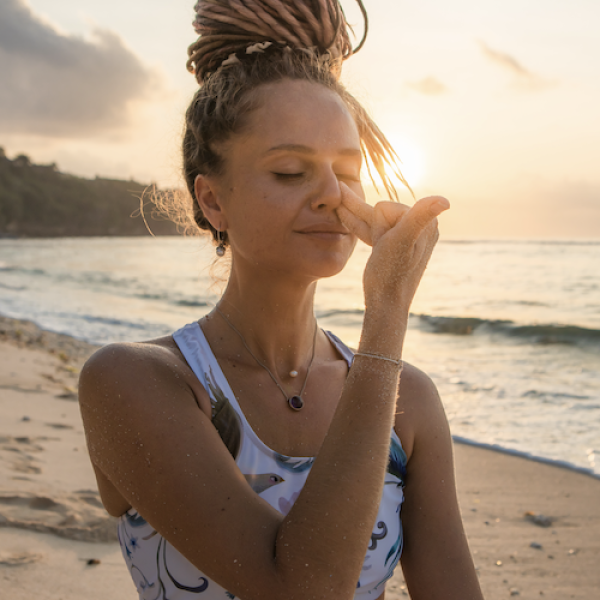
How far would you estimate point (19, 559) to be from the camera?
9.97ft

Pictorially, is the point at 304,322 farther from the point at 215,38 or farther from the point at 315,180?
the point at 215,38

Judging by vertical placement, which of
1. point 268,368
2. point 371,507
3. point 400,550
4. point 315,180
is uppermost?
point 315,180

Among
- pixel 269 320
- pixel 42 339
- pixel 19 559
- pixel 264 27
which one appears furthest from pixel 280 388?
pixel 42 339

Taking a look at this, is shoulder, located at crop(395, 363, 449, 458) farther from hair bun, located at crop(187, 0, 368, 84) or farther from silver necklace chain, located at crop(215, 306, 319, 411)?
hair bun, located at crop(187, 0, 368, 84)

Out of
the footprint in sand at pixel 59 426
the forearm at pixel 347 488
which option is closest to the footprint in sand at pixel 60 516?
the footprint in sand at pixel 59 426

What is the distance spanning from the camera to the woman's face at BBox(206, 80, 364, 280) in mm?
1867

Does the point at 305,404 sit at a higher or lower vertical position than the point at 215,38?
lower

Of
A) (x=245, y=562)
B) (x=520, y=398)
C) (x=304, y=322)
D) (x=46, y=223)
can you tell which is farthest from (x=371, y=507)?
(x=46, y=223)

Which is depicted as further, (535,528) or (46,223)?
(46,223)

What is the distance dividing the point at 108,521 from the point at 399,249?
9.95 feet

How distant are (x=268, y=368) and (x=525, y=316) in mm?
15896

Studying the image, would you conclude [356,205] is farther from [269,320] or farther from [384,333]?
[269,320]

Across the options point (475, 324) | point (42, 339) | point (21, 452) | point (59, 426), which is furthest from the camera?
point (475, 324)

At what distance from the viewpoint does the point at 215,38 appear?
85.9 inches
